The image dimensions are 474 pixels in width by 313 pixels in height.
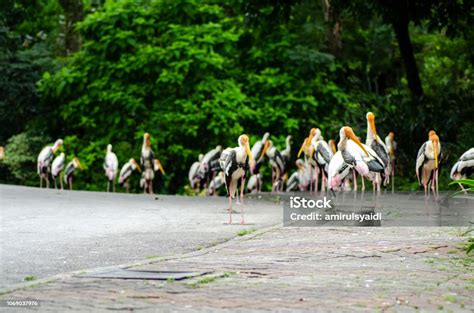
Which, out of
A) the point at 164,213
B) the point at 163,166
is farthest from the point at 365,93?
the point at 164,213

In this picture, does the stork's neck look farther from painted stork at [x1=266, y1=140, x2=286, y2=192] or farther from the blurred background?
the blurred background

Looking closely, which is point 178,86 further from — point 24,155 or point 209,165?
point 24,155

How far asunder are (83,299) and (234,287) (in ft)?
4.23

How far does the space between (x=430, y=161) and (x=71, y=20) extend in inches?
1033

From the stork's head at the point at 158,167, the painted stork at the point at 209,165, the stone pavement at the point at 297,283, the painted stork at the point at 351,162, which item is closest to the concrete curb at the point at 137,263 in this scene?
the stone pavement at the point at 297,283

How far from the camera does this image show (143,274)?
8.76 m

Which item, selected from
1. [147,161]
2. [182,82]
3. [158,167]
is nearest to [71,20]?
[182,82]

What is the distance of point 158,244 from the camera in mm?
11969

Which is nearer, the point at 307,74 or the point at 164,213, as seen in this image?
the point at 164,213

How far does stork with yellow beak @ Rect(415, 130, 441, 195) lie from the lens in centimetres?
→ 1803

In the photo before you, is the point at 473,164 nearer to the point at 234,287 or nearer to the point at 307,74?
the point at 234,287
